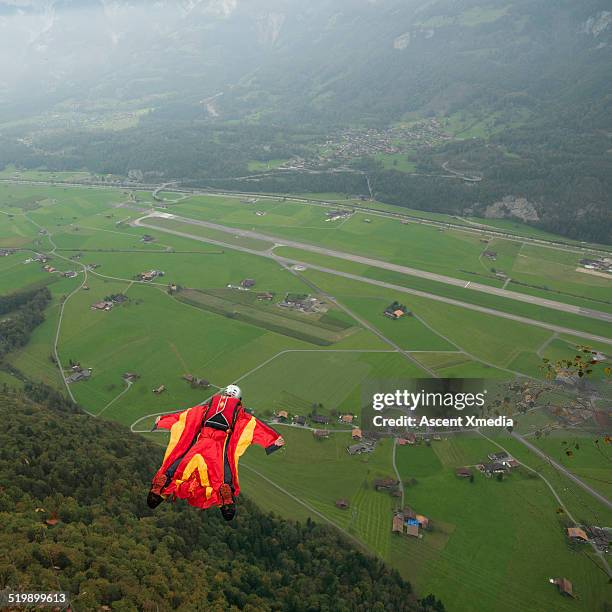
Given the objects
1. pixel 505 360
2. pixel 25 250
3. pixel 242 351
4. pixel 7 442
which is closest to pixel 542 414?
pixel 505 360

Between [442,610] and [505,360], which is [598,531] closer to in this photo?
[442,610]

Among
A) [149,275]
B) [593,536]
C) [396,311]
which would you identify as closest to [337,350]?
[396,311]

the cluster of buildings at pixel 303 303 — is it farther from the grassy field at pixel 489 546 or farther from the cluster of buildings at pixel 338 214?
the cluster of buildings at pixel 338 214

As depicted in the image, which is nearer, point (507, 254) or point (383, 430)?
point (383, 430)

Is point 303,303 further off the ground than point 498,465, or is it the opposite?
point 303,303

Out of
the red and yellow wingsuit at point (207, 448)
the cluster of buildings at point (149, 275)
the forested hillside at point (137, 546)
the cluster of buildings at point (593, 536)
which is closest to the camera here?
the red and yellow wingsuit at point (207, 448)

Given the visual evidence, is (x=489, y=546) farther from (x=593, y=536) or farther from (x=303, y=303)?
(x=303, y=303)

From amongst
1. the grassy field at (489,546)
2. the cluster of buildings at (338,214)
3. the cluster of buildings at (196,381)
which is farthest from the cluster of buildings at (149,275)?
the grassy field at (489,546)
